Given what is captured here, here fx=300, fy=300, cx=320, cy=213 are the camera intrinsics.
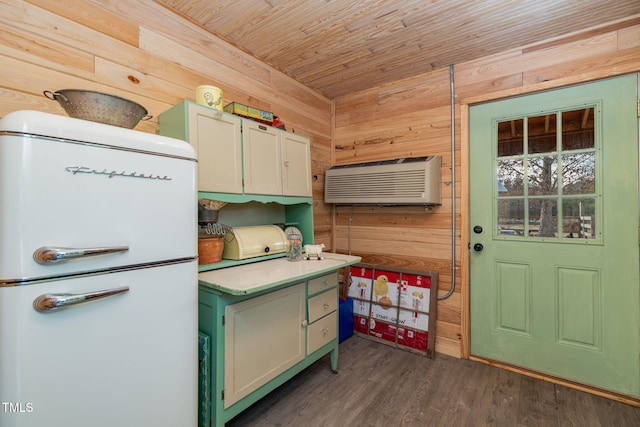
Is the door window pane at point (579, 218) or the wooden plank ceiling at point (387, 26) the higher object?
the wooden plank ceiling at point (387, 26)

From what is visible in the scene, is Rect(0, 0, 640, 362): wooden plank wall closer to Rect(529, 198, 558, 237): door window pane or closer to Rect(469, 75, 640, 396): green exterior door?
Rect(469, 75, 640, 396): green exterior door

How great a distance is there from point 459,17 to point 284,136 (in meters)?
1.34

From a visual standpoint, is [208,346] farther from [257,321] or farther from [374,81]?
[374,81]

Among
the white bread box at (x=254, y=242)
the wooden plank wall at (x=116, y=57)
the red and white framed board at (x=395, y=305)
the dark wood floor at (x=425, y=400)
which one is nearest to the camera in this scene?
the wooden plank wall at (x=116, y=57)

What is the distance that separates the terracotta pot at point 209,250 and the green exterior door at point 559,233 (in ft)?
6.32

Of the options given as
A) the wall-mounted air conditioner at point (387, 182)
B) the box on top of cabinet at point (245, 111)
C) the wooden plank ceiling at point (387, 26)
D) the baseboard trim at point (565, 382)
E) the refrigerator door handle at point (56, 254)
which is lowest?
the baseboard trim at point (565, 382)

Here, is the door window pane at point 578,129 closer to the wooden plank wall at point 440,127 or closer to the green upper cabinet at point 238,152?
the wooden plank wall at point 440,127

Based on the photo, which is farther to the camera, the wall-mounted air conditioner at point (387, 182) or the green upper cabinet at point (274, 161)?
the wall-mounted air conditioner at point (387, 182)

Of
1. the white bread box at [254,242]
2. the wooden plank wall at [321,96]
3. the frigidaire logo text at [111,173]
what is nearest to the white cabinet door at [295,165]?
the white bread box at [254,242]

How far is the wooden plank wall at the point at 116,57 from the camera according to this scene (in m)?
1.35

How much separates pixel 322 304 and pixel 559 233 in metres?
1.73

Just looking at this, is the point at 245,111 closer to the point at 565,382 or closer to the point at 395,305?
the point at 395,305

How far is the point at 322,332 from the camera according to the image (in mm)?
2057

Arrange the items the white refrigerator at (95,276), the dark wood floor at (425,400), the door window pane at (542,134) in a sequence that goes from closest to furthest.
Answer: the white refrigerator at (95,276)
the dark wood floor at (425,400)
the door window pane at (542,134)
